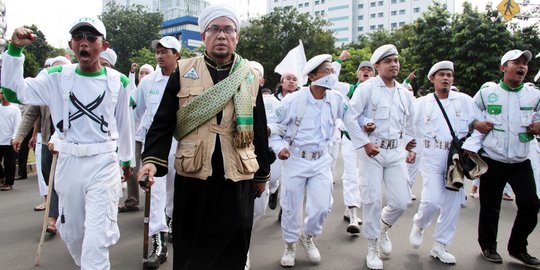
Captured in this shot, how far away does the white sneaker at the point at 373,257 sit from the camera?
4875 mm

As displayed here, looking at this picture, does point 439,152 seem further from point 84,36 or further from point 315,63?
point 84,36

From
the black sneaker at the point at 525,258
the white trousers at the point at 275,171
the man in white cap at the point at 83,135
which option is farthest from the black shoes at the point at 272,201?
the man in white cap at the point at 83,135

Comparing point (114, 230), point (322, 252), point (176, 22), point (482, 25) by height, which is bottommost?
point (322, 252)

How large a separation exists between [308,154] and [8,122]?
792cm

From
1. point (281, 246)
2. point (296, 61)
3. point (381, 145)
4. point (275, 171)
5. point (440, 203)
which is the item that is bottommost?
point (281, 246)

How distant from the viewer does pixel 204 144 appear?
3152mm

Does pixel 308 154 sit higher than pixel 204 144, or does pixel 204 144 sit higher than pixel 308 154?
pixel 204 144

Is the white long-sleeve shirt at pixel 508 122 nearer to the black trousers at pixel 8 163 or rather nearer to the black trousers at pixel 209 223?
the black trousers at pixel 209 223

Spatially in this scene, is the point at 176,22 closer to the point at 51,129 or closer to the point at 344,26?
the point at 344,26

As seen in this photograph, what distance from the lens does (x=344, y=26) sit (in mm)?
122312

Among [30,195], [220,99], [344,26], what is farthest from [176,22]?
[220,99]

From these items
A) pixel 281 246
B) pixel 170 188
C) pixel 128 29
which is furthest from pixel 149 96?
pixel 128 29

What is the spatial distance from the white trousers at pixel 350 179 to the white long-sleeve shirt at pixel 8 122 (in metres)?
7.16

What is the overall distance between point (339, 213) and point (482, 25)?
21499 millimetres
